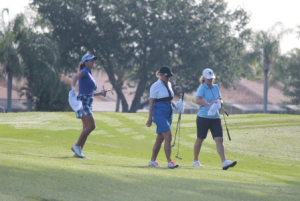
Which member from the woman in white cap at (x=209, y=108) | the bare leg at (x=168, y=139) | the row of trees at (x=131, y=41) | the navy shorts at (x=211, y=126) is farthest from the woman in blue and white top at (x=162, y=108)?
the row of trees at (x=131, y=41)

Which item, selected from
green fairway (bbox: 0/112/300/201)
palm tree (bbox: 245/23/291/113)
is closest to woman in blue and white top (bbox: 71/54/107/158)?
green fairway (bbox: 0/112/300/201)

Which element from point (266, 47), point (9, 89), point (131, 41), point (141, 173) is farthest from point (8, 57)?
point (141, 173)

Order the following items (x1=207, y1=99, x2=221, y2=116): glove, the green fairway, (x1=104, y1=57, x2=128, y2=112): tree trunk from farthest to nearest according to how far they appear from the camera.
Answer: (x1=104, y1=57, x2=128, y2=112): tree trunk < (x1=207, y1=99, x2=221, y2=116): glove < the green fairway

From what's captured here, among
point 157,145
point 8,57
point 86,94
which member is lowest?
point 157,145

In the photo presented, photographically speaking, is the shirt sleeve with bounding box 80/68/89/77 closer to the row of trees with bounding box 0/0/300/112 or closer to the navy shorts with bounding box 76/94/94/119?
the navy shorts with bounding box 76/94/94/119

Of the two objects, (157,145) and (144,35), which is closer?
(157,145)

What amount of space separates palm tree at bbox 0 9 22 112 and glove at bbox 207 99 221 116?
3789cm

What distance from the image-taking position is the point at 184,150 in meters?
17.6

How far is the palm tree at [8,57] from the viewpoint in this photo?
154ft

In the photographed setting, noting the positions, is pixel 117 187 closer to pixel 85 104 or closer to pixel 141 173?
pixel 141 173

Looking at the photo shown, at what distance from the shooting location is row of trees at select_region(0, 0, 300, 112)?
51375mm

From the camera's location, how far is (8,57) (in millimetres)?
47625

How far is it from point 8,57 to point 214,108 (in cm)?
3865

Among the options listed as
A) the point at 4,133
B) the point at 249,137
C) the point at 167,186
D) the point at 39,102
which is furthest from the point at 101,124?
the point at 39,102
